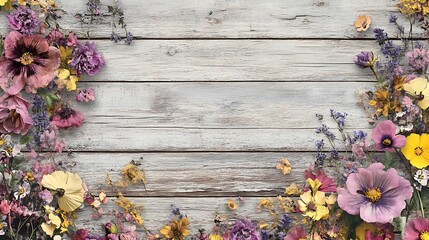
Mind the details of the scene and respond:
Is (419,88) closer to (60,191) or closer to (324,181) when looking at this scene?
(324,181)

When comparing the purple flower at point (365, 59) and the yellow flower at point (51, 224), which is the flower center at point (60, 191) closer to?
the yellow flower at point (51, 224)

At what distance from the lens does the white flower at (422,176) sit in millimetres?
1567

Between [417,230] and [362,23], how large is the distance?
556mm

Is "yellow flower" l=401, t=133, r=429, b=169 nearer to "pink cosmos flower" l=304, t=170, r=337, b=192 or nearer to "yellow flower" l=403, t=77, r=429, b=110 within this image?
"yellow flower" l=403, t=77, r=429, b=110

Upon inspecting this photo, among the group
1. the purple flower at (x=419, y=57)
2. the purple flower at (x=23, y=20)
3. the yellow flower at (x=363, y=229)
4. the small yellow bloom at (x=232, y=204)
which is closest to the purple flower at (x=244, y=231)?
the small yellow bloom at (x=232, y=204)

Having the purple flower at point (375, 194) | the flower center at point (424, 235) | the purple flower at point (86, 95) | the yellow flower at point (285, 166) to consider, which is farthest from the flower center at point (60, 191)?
the flower center at point (424, 235)

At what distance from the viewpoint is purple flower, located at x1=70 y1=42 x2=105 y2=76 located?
1.59 m

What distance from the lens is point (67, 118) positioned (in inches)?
63.2

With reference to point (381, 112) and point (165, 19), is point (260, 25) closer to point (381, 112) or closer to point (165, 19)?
point (165, 19)

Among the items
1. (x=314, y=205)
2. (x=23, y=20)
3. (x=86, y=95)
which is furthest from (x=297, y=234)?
(x=23, y=20)

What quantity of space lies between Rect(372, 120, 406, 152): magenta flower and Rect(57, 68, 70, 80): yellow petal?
0.82m

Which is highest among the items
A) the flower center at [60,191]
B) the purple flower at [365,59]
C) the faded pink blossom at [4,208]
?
the purple flower at [365,59]

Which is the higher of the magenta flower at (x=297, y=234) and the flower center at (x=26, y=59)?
the flower center at (x=26, y=59)

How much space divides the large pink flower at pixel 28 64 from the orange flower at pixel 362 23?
796mm
